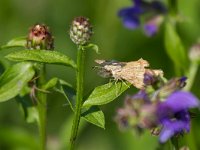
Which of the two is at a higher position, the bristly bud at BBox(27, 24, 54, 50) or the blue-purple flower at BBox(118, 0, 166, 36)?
the bristly bud at BBox(27, 24, 54, 50)

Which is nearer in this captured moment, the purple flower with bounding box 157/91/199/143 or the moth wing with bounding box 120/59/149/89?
the purple flower with bounding box 157/91/199/143

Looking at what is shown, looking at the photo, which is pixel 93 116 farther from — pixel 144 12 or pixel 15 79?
pixel 144 12

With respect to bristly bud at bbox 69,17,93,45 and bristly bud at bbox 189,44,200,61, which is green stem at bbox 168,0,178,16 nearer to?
bristly bud at bbox 189,44,200,61

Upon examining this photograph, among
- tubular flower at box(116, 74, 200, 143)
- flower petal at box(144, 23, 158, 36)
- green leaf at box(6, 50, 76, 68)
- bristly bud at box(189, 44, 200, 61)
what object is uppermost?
green leaf at box(6, 50, 76, 68)

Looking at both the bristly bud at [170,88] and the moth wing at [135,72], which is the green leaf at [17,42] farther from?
the bristly bud at [170,88]

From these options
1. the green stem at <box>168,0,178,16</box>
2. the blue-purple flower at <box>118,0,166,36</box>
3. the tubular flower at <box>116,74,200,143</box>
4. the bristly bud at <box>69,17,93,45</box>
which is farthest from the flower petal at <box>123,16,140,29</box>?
the tubular flower at <box>116,74,200,143</box>
